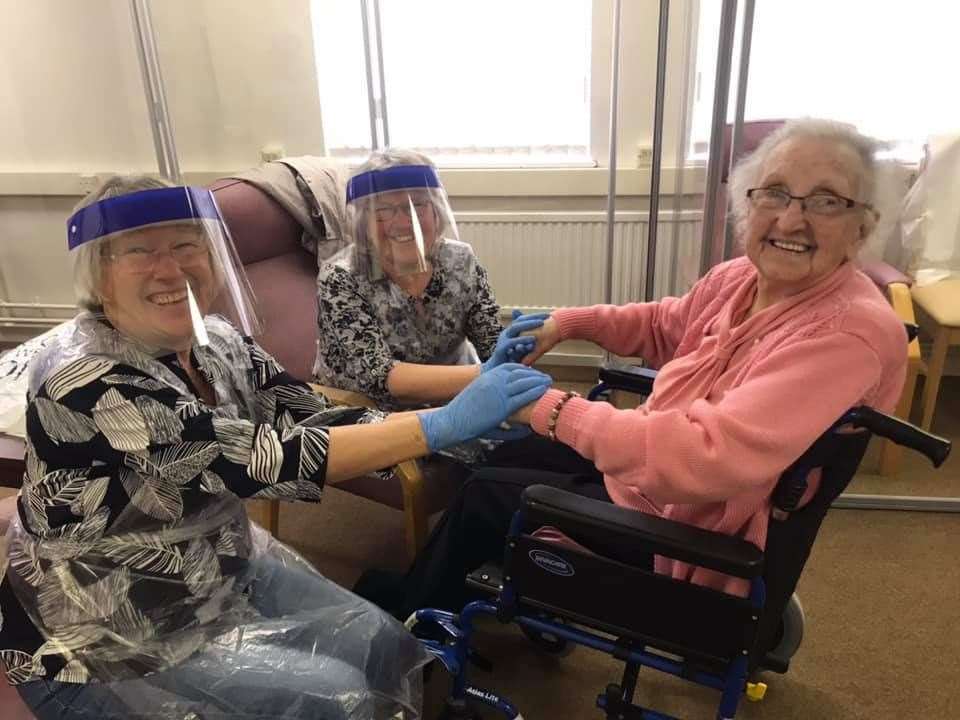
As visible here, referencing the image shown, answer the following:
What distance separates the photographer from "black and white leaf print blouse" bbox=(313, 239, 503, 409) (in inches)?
64.9

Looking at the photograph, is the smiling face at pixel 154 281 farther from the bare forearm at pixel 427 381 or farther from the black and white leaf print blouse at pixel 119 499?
the bare forearm at pixel 427 381

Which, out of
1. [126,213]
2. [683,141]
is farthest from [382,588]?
[683,141]

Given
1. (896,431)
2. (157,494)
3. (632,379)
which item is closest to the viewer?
(896,431)

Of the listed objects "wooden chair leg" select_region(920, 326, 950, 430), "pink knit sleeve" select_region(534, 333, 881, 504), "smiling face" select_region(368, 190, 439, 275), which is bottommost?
"wooden chair leg" select_region(920, 326, 950, 430)

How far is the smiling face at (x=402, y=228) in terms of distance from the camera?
5.27 ft

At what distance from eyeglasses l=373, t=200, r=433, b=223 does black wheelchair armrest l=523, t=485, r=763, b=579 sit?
81 centimetres

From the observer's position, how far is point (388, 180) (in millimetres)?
1574

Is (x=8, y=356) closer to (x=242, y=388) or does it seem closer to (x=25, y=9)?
(x=242, y=388)

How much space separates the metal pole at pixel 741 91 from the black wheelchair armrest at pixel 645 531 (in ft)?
3.13

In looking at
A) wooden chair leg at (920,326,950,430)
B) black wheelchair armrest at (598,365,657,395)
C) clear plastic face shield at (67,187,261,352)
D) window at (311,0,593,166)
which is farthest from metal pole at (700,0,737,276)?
clear plastic face shield at (67,187,261,352)

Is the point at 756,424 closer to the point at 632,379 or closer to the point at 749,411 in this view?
the point at 749,411

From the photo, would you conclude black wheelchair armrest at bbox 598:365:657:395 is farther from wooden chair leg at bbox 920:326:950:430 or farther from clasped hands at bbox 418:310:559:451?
wooden chair leg at bbox 920:326:950:430

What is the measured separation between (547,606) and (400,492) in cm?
56

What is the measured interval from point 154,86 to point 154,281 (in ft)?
6.63
